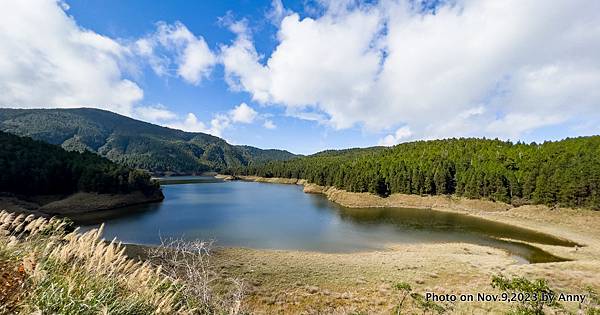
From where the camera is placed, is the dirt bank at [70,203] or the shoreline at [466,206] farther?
the shoreline at [466,206]

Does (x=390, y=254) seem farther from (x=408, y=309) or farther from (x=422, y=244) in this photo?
(x=408, y=309)

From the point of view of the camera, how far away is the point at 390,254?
3138 centimetres

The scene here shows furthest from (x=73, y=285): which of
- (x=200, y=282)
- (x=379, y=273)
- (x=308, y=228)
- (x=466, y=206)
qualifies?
(x=466, y=206)

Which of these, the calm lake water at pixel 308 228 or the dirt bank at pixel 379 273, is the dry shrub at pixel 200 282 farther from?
the calm lake water at pixel 308 228

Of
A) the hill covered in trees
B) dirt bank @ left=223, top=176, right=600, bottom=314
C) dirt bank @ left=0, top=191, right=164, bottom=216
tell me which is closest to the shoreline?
the hill covered in trees

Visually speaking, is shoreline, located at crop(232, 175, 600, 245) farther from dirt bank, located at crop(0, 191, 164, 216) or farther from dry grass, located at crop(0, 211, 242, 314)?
dry grass, located at crop(0, 211, 242, 314)

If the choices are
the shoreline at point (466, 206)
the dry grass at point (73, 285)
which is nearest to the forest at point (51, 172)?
the shoreline at point (466, 206)

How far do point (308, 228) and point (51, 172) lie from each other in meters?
52.3

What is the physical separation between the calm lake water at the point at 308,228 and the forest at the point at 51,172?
27.5 feet

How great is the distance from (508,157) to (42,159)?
110m

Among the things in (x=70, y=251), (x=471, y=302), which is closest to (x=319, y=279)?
(x=471, y=302)

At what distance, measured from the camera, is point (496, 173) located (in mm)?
69000

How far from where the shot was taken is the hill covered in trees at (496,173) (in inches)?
2152

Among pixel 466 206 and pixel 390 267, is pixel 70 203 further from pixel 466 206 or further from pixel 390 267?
pixel 466 206
